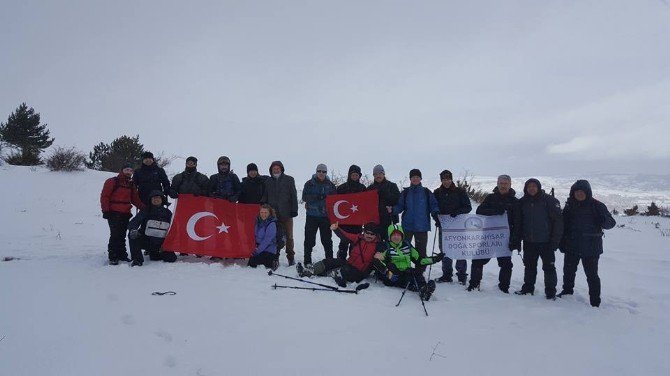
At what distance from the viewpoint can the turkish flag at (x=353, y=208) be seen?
26.0 feet

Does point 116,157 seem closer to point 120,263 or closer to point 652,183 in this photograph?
point 120,263

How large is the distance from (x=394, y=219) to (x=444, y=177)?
1.38 meters

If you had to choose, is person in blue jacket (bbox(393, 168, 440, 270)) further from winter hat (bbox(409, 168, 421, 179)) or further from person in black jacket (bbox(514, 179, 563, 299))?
person in black jacket (bbox(514, 179, 563, 299))

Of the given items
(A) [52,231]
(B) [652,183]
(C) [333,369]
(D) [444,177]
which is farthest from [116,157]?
(B) [652,183]

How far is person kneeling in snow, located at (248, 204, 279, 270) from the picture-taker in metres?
7.66

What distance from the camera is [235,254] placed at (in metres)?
7.79

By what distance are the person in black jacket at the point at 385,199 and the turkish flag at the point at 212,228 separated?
2.80 meters

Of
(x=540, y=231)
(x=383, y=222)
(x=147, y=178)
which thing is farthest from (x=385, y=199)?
(x=147, y=178)

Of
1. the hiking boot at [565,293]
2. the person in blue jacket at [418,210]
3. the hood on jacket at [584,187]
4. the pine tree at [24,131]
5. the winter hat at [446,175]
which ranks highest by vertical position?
the pine tree at [24,131]

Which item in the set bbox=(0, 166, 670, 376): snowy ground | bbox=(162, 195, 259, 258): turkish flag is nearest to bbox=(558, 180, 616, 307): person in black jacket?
bbox=(0, 166, 670, 376): snowy ground

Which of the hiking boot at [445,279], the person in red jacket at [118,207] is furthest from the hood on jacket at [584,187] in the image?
the person in red jacket at [118,207]

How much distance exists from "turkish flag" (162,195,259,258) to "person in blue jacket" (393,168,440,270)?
334 centimetres

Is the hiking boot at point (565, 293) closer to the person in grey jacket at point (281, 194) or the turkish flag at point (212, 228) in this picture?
the person in grey jacket at point (281, 194)

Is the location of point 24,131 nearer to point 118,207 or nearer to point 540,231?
point 118,207
